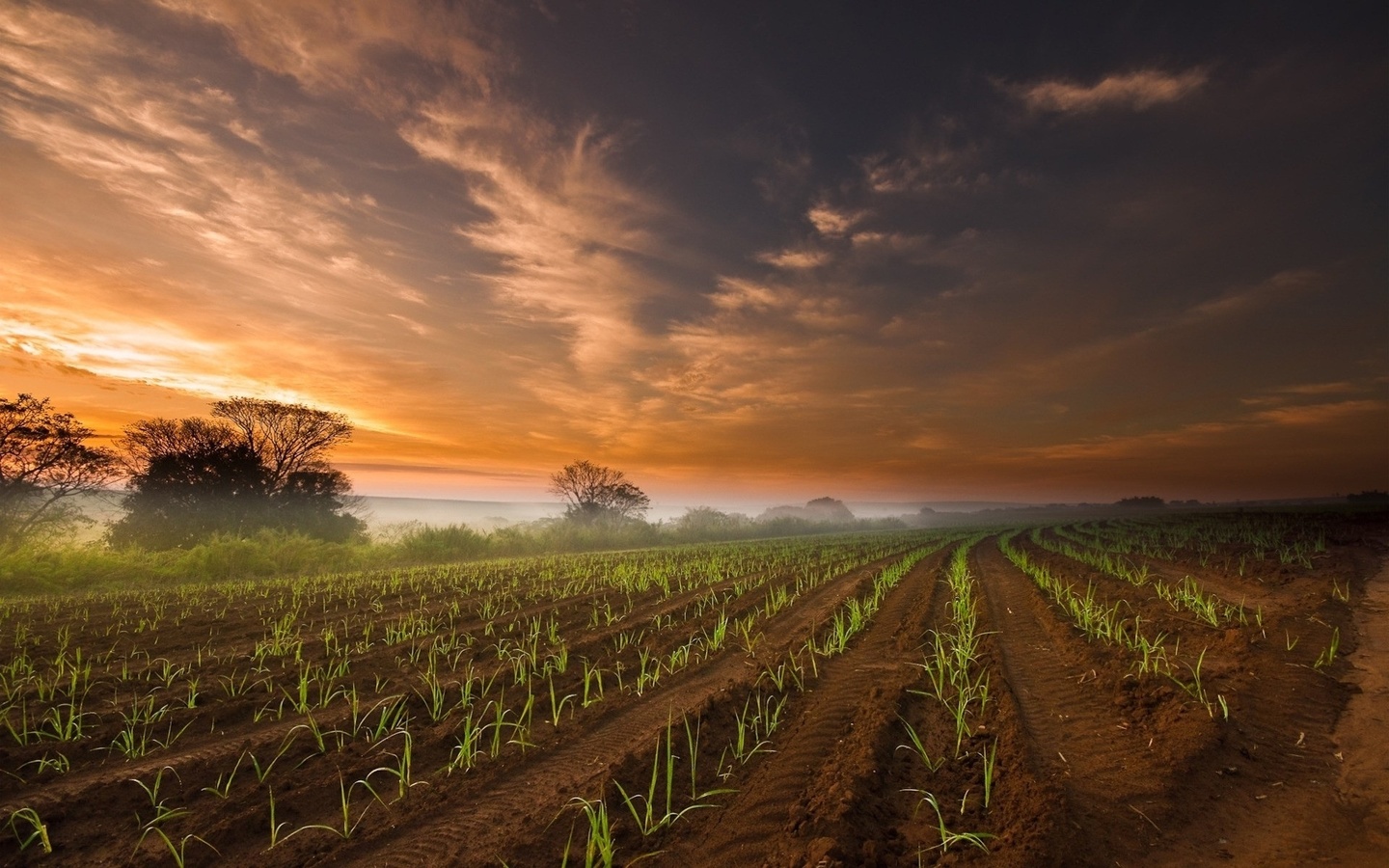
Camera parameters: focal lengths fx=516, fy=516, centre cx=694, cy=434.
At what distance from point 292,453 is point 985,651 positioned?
3552 cm

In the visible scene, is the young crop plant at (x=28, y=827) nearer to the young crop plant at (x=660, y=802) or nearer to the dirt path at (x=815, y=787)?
the young crop plant at (x=660, y=802)

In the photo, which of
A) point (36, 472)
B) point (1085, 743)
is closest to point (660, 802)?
point (1085, 743)

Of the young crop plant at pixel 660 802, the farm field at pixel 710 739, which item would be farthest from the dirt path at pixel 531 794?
the young crop plant at pixel 660 802

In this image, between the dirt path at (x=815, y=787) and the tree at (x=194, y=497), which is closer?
the dirt path at (x=815, y=787)

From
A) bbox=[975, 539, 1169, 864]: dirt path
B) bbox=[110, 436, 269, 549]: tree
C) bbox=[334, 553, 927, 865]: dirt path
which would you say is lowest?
bbox=[975, 539, 1169, 864]: dirt path

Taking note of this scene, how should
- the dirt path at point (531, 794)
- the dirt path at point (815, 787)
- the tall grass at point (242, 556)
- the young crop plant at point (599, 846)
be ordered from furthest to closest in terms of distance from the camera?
the tall grass at point (242, 556)
the dirt path at point (531, 794)
the dirt path at point (815, 787)
the young crop plant at point (599, 846)

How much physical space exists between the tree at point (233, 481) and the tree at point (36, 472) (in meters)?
2.75

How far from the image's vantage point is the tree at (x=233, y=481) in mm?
23984

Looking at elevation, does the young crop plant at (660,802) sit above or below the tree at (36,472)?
below

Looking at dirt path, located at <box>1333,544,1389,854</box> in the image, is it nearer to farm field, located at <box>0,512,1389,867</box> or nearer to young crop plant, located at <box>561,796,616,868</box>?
farm field, located at <box>0,512,1389,867</box>

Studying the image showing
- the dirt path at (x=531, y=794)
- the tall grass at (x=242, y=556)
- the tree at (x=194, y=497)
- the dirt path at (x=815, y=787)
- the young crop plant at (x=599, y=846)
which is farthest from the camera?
the tree at (x=194, y=497)

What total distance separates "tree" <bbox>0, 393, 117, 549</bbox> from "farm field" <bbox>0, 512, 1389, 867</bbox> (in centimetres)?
1635

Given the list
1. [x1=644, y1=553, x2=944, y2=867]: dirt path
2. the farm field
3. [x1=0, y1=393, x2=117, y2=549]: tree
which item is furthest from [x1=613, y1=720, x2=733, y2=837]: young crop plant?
[x1=0, y1=393, x2=117, y2=549]: tree

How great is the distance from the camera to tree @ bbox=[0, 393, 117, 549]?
63.2ft
